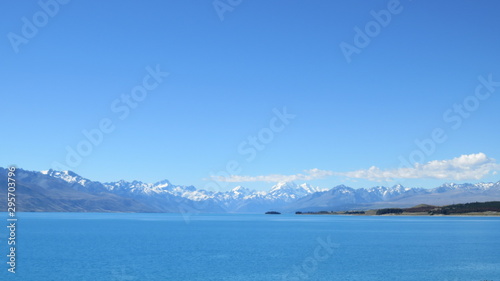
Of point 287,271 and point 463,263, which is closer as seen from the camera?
point 287,271

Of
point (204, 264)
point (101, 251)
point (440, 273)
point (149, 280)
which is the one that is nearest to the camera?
point (149, 280)

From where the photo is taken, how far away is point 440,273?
7081 centimetres

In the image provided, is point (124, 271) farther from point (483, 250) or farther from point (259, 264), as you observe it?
point (483, 250)

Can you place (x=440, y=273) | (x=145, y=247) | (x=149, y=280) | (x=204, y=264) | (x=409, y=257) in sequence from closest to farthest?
(x=149, y=280), (x=440, y=273), (x=204, y=264), (x=409, y=257), (x=145, y=247)

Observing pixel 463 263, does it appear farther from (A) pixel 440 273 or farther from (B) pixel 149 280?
(B) pixel 149 280

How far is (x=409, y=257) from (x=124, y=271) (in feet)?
178

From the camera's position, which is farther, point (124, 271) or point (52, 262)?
point (52, 262)

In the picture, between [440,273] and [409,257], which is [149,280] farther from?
[409,257]

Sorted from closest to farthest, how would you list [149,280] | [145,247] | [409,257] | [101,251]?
1. [149,280]
2. [409,257]
3. [101,251]
4. [145,247]

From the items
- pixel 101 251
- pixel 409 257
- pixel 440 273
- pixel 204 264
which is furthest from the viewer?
pixel 101 251

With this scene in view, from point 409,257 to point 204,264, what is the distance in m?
40.7

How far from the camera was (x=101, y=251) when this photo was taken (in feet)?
321

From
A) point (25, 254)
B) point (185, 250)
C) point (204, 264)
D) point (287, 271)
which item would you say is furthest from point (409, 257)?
point (25, 254)

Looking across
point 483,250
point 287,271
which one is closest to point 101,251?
point 287,271
